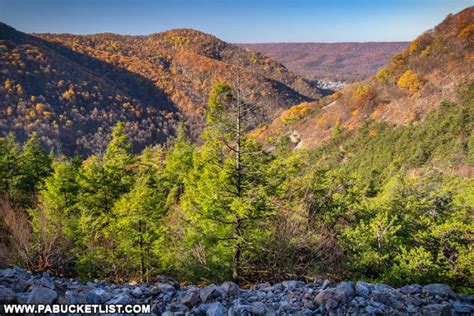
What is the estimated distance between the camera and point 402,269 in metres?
9.80

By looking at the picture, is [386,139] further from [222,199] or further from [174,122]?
[174,122]

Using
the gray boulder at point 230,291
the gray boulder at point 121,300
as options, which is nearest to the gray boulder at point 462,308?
the gray boulder at point 230,291

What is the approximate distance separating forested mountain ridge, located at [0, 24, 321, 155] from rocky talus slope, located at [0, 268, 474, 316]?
214 ft

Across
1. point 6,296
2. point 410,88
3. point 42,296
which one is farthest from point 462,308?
point 410,88

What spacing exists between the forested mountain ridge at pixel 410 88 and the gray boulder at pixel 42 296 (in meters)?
46.6

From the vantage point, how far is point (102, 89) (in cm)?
13512

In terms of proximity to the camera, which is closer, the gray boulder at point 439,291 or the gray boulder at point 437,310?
the gray boulder at point 437,310

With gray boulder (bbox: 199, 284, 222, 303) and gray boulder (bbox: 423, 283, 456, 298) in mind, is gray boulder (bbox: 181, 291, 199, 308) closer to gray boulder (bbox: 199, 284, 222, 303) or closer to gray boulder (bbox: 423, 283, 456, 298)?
gray boulder (bbox: 199, 284, 222, 303)

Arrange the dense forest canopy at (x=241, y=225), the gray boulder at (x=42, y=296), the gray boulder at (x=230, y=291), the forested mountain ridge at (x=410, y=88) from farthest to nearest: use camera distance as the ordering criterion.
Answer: the forested mountain ridge at (x=410, y=88), the dense forest canopy at (x=241, y=225), the gray boulder at (x=230, y=291), the gray boulder at (x=42, y=296)

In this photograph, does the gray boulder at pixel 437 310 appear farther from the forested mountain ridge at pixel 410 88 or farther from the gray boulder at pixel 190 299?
the forested mountain ridge at pixel 410 88

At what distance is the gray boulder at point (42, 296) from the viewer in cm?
515

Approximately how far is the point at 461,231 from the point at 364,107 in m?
60.6

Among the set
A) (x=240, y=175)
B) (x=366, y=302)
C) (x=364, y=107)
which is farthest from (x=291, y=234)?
(x=364, y=107)

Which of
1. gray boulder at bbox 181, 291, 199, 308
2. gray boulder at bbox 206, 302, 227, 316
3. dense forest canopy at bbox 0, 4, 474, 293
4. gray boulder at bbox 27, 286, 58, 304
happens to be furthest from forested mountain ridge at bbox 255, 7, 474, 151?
gray boulder at bbox 27, 286, 58, 304
